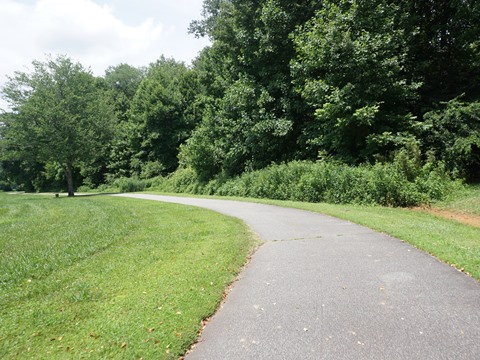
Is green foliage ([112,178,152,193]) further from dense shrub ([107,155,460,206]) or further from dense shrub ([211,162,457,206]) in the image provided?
dense shrub ([211,162,457,206])

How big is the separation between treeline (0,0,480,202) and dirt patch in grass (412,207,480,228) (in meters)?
2.59

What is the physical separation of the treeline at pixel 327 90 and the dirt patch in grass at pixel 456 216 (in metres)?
2.59

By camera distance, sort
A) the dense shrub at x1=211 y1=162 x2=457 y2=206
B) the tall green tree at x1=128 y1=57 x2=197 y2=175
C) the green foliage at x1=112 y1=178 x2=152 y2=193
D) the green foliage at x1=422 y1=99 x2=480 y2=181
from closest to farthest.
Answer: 1. the dense shrub at x1=211 y1=162 x2=457 y2=206
2. the green foliage at x1=422 y1=99 x2=480 y2=181
3. the green foliage at x1=112 y1=178 x2=152 y2=193
4. the tall green tree at x1=128 y1=57 x2=197 y2=175

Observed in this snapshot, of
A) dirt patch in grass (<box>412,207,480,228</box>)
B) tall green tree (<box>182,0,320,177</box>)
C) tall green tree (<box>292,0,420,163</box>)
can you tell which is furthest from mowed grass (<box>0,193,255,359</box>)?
tall green tree (<box>182,0,320,177</box>)

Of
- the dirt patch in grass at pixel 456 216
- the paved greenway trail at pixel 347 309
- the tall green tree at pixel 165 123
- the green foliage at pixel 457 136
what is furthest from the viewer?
the tall green tree at pixel 165 123

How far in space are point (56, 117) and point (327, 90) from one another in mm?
25502

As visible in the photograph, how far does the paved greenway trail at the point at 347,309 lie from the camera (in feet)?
9.81

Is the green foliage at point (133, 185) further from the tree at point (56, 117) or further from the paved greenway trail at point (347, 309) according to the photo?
the paved greenway trail at point (347, 309)

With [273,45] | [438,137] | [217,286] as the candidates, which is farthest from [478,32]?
[217,286]

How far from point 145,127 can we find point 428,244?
128 ft

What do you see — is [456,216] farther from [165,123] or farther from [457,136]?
[165,123]

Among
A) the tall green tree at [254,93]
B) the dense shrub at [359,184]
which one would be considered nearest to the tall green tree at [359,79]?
the dense shrub at [359,184]

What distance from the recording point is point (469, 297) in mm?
3922

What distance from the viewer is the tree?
28.2 m
